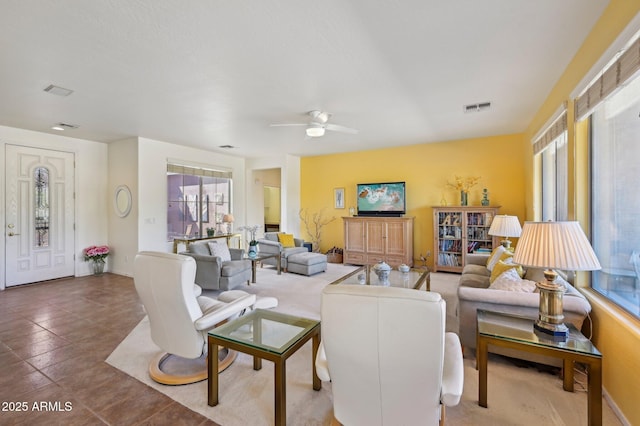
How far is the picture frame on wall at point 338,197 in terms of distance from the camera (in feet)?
23.8

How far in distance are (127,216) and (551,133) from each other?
271 inches

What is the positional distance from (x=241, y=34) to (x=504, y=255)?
3.54m

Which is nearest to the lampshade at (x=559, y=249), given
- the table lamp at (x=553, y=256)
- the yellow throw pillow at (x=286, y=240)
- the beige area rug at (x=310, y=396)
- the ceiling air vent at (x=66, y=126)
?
the table lamp at (x=553, y=256)

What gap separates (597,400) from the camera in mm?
1558

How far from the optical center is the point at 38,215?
208 inches

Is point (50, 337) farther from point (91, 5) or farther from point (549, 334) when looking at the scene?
point (549, 334)

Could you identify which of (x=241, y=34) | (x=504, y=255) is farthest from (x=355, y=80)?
(x=504, y=255)

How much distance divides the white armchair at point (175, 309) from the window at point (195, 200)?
429 cm

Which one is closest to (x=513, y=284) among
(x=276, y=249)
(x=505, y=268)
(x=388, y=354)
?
(x=505, y=268)

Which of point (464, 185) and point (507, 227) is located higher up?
point (464, 185)

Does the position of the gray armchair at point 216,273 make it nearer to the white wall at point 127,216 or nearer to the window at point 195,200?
the white wall at point 127,216

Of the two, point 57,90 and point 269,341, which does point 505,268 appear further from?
point 57,90

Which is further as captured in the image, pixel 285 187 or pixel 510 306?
pixel 285 187

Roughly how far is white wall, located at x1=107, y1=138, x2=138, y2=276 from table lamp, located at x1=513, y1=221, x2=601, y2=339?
19.7 feet
